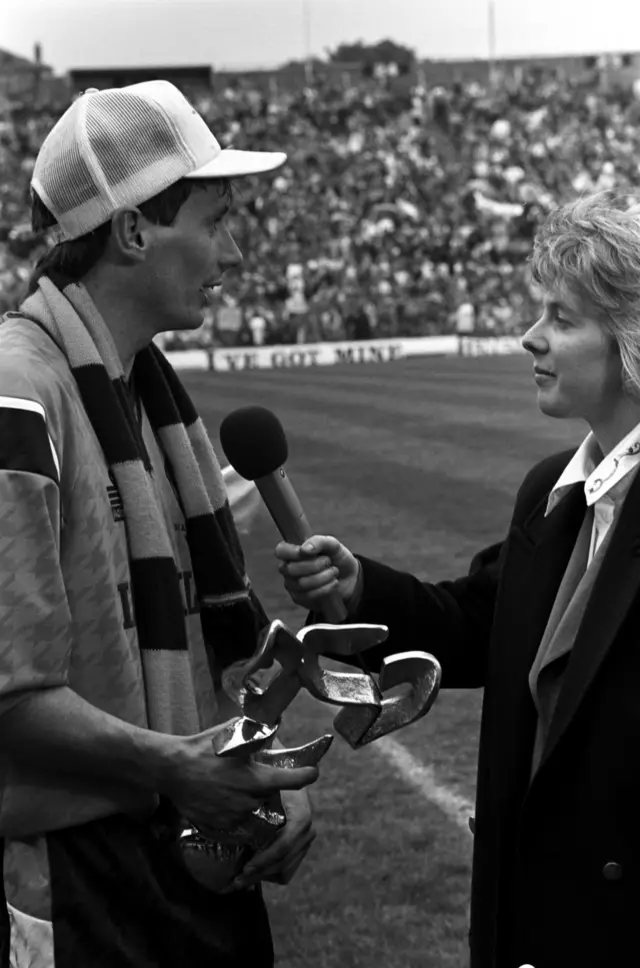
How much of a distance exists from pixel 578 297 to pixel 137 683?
1036mm

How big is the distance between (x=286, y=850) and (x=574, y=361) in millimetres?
1019

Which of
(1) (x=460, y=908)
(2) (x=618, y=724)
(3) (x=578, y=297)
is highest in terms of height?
(3) (x=578, y=297)

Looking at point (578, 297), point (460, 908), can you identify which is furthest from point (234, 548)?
point (460, 908)

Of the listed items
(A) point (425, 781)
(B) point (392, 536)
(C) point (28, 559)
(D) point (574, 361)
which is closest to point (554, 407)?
(D) point (574, 361)

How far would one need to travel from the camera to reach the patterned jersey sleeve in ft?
6.96

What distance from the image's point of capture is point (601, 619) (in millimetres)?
2326

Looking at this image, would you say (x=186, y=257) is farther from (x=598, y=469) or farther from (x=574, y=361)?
(x=598, y=469)

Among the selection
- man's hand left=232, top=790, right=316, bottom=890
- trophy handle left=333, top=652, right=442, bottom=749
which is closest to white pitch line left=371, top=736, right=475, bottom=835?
man's hand left=232, top=790, right=316, bottom=890

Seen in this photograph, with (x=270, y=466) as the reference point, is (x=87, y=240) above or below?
above

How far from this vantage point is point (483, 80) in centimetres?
4494

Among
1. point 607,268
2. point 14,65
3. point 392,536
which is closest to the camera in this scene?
point 607,268

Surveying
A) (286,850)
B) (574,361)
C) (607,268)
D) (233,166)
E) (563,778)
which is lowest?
(286,850)

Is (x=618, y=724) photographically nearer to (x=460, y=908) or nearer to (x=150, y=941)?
(x=150, y=941)

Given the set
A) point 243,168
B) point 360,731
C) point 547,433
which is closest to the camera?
point 360,731
